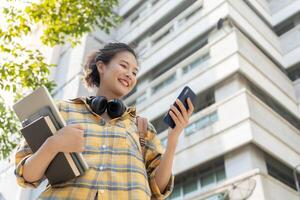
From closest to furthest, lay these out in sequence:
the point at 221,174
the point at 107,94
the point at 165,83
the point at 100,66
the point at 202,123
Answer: the point at 107,94 < the point at 100,66 < the point at 221,174 < the point at 202,123 < the point at 165,83

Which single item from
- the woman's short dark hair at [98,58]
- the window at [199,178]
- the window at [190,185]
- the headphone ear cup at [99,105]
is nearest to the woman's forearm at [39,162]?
the headphone ear cup at [99,105]

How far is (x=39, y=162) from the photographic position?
1.51 meters

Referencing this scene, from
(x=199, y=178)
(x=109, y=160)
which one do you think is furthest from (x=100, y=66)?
(x=199, y=178)

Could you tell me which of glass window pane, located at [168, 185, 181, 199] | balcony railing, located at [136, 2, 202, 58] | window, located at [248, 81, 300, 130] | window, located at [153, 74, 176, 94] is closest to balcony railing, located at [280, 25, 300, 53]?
window, located at [248, 81, 300, 130]

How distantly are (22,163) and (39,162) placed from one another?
4.7 inches

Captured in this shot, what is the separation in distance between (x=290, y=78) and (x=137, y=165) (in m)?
13.9

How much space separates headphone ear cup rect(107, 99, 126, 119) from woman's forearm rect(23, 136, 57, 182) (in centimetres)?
42

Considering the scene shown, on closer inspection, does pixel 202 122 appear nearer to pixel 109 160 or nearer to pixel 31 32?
pixel 31 32

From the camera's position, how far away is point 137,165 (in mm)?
1688

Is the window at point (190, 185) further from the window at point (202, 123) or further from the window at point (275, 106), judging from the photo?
the window at point (275, 106)

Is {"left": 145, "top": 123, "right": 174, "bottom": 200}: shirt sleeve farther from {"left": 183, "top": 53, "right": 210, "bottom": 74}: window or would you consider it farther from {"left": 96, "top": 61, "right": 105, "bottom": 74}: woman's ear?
{"left": 183, "top": 53, "right": 210, "bottom": 74}: window

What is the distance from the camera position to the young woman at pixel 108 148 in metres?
1.50

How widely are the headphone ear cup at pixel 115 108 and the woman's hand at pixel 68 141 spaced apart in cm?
37

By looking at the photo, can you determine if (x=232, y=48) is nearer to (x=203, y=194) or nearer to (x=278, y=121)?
(x=278, y=121)
